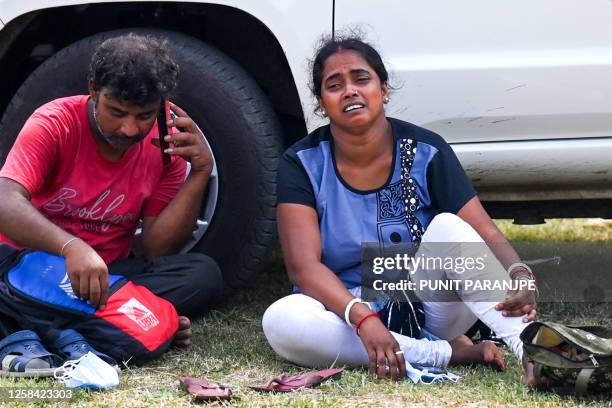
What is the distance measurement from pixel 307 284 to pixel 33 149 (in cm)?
88

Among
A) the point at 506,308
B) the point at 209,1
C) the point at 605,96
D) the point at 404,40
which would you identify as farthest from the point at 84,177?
the point at 605,96

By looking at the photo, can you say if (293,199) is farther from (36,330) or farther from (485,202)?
(485,202)

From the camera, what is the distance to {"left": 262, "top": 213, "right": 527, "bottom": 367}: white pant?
3.02m

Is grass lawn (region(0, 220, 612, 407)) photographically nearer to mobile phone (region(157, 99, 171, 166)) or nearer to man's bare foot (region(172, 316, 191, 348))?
man's bare foot (region(172, 316, 191, 348))

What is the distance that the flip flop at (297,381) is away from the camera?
2.86m

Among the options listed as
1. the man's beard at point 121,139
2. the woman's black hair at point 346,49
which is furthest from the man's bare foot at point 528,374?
the man's beard at point 121,139

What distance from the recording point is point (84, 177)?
337 centimetres

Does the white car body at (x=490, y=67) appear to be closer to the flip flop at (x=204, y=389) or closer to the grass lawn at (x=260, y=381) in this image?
the grass lawn at (x=260, y=381)

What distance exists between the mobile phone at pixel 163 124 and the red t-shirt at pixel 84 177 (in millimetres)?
39

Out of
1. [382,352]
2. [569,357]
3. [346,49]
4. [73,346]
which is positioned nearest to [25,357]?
[73,346]

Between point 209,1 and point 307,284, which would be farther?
point 209,1

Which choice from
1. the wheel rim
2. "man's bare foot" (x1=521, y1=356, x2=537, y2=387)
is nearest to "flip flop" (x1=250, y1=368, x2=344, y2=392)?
"man's bare foot" (x1=521, y1=356, x2=537, y2=387)

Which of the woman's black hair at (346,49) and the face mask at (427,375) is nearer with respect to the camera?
the face mask at (427,375)

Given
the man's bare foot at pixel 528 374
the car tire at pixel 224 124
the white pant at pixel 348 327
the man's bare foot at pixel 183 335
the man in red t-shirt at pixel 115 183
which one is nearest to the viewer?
the man's bare foot at pixel 528 374
